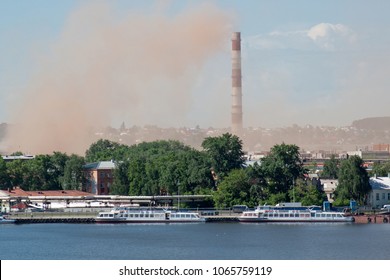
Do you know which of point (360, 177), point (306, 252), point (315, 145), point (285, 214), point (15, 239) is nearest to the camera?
point (306, 252)

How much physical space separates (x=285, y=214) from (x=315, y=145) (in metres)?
118

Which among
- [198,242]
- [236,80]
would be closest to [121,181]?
[198,242]

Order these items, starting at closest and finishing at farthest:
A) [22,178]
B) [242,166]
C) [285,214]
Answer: [285,214] < [242,166] < [22,178]

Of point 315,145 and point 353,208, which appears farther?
point 315,145

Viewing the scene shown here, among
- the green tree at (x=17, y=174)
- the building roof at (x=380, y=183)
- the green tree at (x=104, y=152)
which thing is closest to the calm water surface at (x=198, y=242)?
the building roof at (x=380, y=183)

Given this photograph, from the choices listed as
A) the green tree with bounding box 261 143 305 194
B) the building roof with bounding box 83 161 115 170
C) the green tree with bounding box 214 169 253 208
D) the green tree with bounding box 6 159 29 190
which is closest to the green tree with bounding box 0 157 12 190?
the green tree with bounding box 6 159 29 190

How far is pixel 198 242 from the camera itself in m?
44.3

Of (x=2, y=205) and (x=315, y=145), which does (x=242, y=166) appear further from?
(x=315, y=145)

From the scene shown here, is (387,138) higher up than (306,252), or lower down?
higher up

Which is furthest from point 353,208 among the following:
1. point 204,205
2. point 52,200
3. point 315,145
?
point 315,145

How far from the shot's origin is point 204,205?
65.6 m

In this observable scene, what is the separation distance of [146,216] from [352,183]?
11037 millimetres

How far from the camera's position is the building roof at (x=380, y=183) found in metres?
68.1

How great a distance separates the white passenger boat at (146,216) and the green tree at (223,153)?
6.58m
